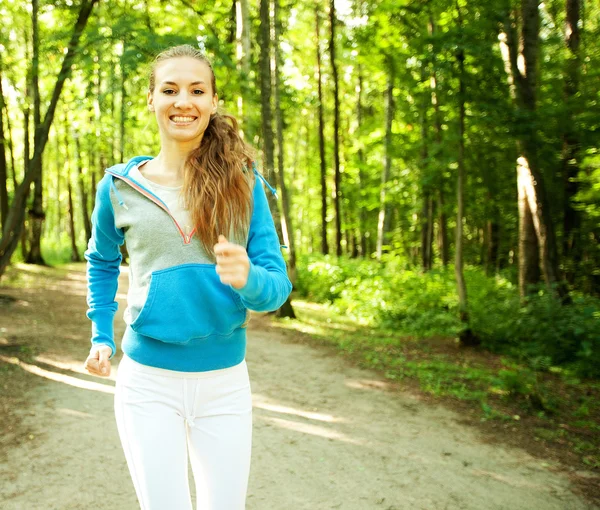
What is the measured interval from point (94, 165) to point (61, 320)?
61.1 feet

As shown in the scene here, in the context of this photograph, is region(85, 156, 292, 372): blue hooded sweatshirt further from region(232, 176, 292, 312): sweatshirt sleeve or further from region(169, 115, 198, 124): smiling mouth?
region(169, 115, 198, 124): smiling mouth

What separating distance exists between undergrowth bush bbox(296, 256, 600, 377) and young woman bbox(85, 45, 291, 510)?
716 centimetres

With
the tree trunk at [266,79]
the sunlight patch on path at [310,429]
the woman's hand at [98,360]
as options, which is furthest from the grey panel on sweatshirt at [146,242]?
the tree trunk at [266,79]

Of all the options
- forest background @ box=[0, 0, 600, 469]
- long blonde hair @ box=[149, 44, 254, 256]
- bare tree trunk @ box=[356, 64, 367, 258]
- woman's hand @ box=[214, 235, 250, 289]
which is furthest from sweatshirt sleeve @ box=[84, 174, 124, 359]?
bare tree trunk @ box=[356, 64, 367, 258]

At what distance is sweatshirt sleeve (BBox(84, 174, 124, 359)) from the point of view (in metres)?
2.12

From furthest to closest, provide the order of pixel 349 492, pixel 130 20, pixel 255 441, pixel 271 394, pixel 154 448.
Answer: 1. pixel 130 20
2. pixel 271 394
3. pixel 255 441
4. pixel 349 492
5. pixel 154 448

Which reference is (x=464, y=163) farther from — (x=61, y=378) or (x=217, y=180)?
(x=217, y=180)

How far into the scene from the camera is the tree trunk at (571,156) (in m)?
9.02

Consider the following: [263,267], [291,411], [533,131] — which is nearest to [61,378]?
[291,411]

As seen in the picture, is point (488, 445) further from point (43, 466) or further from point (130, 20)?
point (130, 20)

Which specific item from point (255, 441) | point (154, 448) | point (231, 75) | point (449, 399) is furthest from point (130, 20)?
point (154, 448)

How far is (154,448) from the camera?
1862 mm

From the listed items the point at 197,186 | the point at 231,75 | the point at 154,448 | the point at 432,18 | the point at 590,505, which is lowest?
the point at 590,505

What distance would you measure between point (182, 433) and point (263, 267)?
25.2 inches
